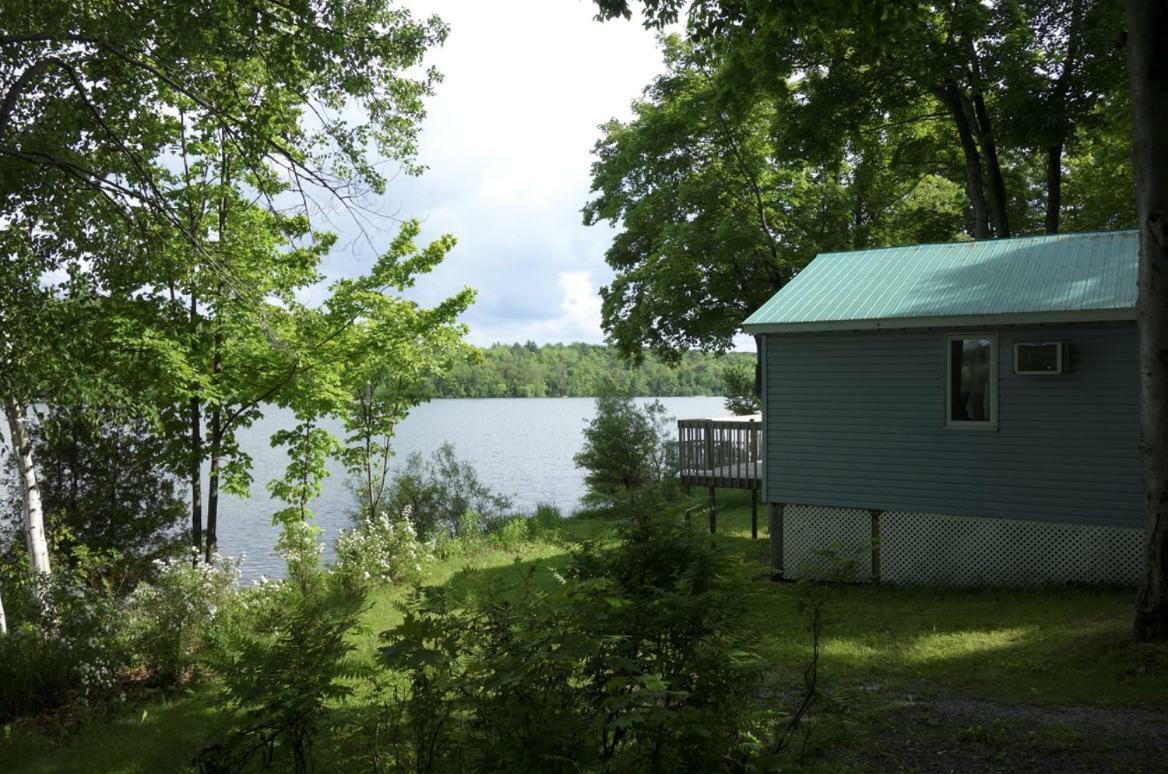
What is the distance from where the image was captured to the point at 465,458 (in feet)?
125

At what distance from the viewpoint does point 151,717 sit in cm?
731


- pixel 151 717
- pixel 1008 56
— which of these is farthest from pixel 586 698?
pixel 1008 56

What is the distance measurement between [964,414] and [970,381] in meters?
0.46

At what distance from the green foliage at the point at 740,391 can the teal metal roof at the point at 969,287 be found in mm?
14219

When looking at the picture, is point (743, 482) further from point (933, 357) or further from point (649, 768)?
point (649, 768)

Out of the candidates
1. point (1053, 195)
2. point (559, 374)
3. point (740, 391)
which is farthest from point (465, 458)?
point (559, 374)

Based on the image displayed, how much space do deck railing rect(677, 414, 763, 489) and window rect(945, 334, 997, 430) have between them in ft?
14.2

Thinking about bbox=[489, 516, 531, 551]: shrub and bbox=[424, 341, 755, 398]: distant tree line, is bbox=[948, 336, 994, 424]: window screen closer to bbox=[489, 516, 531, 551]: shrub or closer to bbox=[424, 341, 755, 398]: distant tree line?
bbox=[489, 516, 531, 551]: shrub

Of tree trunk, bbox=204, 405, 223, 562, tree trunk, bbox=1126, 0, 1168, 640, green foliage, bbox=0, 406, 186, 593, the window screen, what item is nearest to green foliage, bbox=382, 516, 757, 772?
tree trunk, bbox=1126, 0, 1168, 640

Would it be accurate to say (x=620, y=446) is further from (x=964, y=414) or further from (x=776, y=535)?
(x=964, y=414)

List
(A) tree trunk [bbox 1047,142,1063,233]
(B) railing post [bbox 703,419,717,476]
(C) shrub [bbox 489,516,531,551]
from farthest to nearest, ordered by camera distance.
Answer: (A) tree trunk [bbox 1047,142,1063,233], (C) shrub [bbox 489,516,531,551], (B) railing post [bbox 703,419,717,476]

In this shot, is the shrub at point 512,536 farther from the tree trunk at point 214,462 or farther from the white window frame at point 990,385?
the white window frame at point 990,385

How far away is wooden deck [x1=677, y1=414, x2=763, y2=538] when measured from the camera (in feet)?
50.2

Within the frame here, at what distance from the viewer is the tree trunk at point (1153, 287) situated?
752 cm
